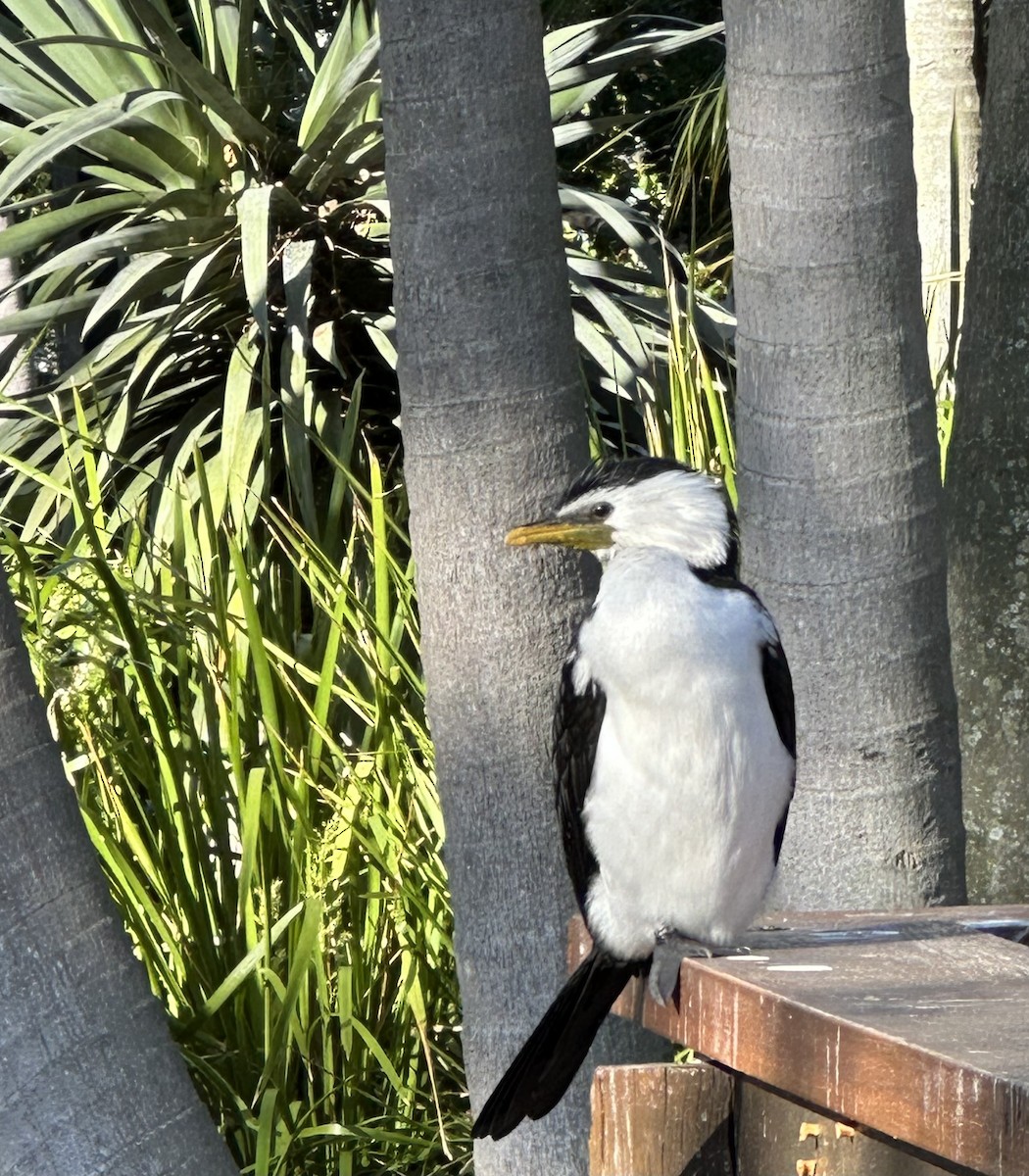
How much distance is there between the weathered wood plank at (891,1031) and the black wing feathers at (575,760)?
0.34 m

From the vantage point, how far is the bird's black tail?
2.08 m

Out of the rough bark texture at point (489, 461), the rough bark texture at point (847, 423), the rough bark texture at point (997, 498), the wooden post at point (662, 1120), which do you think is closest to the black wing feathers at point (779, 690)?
the rough bark texture at point (847, 423)

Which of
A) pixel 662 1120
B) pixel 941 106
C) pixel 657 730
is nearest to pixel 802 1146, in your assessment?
pixel 662 1120

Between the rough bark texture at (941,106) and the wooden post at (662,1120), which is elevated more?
the rough bark texture at (941,106)

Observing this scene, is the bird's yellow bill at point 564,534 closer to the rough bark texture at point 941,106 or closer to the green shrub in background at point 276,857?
the green shrub in background at point 276,857

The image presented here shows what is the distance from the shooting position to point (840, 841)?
8.27ft

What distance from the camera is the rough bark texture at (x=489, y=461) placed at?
242 centimetres

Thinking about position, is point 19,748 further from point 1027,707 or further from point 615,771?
point 1027,707

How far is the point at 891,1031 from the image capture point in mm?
1538

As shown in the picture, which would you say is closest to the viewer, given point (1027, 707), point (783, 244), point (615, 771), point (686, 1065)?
point (686, 1065)

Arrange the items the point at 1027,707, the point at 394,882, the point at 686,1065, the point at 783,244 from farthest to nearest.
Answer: the point at 394,882
the point at 1027,707
the point at 783,244
the point at 686,1065

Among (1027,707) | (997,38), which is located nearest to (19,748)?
(1027,707)

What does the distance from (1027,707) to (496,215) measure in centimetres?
135

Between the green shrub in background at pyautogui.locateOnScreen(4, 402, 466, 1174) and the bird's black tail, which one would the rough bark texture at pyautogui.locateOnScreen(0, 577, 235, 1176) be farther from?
the green shrub in background at pyautogui.locateOnScreen(4, 402, 466, 1174)
